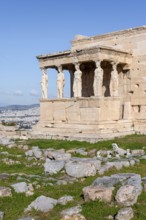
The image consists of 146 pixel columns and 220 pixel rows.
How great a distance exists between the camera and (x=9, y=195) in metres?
9.58

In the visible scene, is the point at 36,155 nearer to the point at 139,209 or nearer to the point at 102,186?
the point at 102,186

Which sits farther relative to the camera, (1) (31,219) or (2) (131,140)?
(2) (131,140)

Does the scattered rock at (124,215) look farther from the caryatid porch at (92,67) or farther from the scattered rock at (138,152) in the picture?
the caryatid porch at (92,67)

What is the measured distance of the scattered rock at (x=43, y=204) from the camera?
8.56m

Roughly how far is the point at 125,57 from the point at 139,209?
52.4ft

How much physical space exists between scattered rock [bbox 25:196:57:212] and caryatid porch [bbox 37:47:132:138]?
12.0 metres

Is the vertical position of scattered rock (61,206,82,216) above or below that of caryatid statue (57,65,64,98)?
below

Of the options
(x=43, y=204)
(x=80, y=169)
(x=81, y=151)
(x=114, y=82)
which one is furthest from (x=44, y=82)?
(x=43, y=204)

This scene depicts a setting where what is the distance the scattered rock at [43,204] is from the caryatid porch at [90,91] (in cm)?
1198

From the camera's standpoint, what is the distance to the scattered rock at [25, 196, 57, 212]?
337 inches

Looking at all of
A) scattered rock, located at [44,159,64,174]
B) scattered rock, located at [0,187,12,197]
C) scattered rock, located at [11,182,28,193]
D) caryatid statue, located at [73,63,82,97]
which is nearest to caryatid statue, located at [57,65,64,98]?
caryatid statue, located at [73,63,82,97]

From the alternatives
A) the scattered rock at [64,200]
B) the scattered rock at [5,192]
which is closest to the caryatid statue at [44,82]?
the scattered rock at [5,192]


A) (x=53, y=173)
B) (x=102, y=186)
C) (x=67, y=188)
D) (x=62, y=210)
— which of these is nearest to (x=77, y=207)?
(x=62, y=210)

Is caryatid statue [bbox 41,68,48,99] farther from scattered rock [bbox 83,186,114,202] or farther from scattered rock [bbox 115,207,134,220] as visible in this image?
scattered rock [bbox 115,207,134,220]
